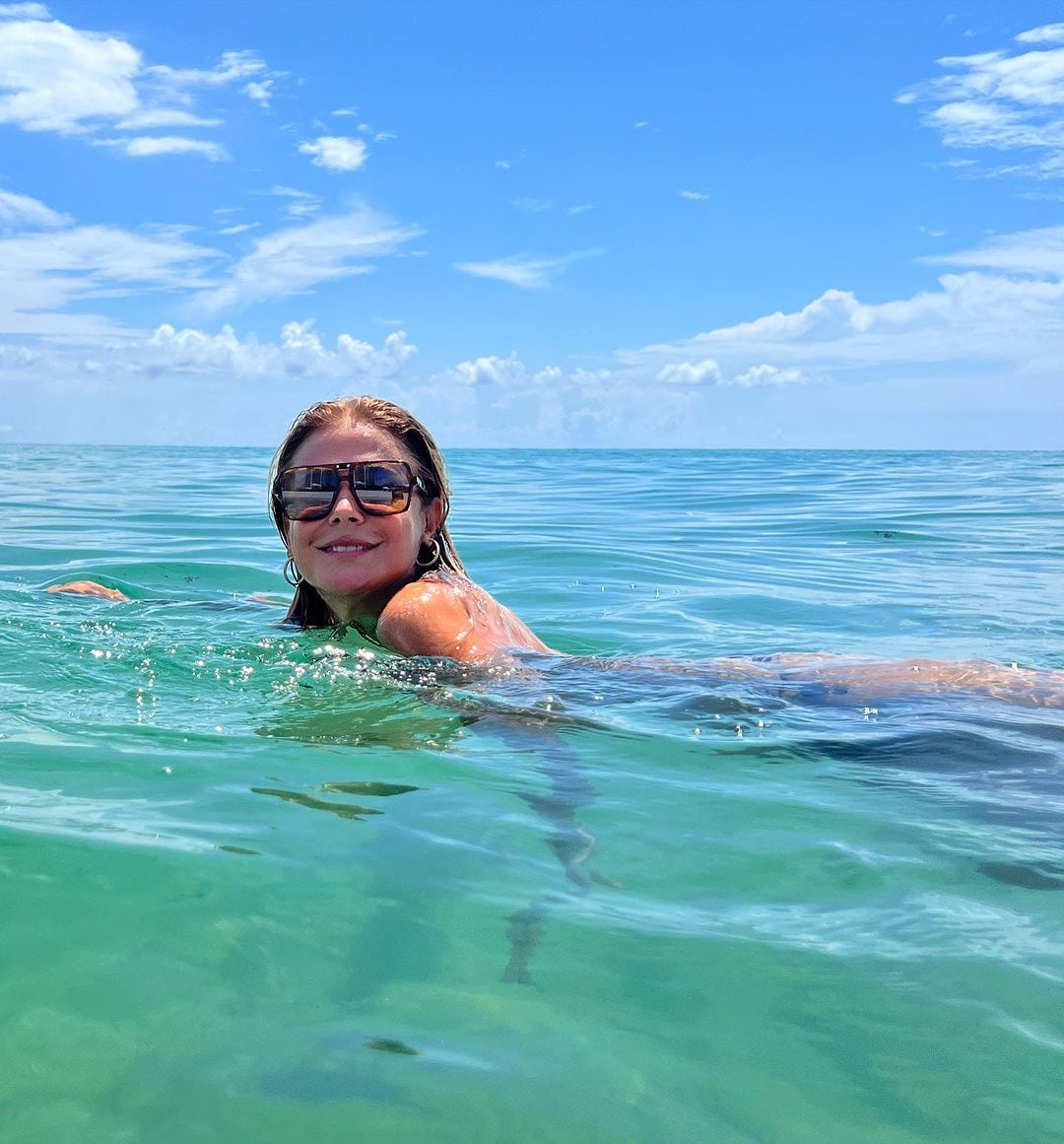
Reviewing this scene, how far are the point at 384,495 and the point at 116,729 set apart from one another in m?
1.35

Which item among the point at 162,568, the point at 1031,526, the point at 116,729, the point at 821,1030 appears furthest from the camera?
the point at 1031,526

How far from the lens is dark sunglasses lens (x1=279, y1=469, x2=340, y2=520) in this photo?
4.30m

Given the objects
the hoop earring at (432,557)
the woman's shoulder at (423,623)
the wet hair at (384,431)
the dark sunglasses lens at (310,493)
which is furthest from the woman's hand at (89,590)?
the woman's shoulder at (423,623)

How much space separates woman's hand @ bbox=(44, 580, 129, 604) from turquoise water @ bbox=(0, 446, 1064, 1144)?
0.96 m

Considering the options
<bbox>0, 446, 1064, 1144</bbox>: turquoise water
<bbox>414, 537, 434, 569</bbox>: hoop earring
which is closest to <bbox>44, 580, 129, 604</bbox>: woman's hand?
<bbox>0, 446, 1064, 1144</bbox>: turquoise water

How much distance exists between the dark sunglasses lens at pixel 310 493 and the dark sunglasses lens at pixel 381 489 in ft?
0.35

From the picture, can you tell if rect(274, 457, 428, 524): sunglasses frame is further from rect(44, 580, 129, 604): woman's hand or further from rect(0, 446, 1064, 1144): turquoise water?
rect(44, 580, 129, 604): woman's hand

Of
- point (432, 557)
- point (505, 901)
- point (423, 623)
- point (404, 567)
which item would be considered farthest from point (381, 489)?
point (505, 901)

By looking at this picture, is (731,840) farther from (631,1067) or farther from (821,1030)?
(631,1067)

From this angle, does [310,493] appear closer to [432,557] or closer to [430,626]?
[432,557]

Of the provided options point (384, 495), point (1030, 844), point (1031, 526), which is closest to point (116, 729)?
point (384, 495)

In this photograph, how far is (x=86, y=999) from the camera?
6.47 ft

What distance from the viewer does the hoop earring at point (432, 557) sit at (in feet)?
14.9

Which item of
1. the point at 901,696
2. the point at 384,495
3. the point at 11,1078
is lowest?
the point at 11,1078
